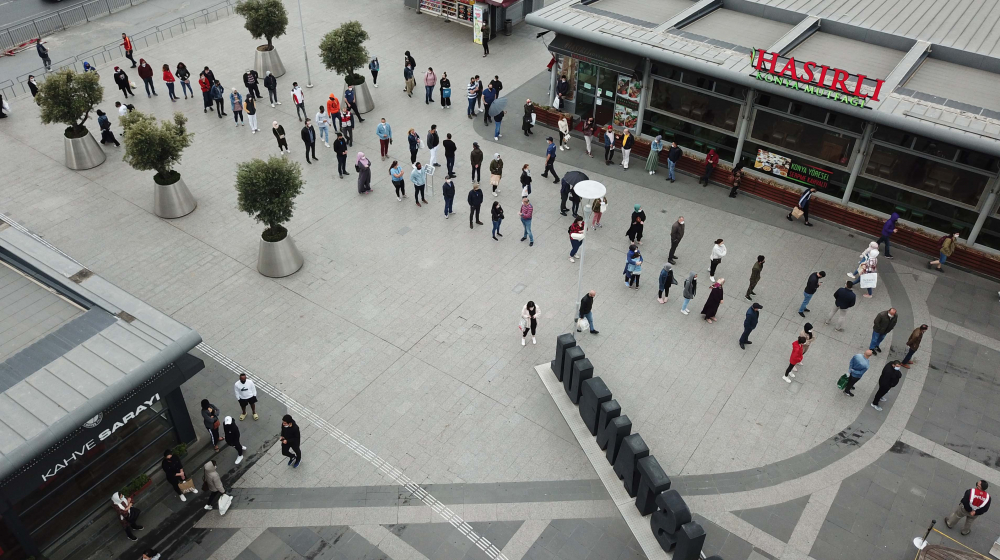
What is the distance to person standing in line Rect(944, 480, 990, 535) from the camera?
44.2ft

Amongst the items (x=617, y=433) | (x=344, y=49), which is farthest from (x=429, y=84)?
(x=617, y=433)

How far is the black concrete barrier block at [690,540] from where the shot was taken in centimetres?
1230

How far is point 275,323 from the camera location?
18.7 m

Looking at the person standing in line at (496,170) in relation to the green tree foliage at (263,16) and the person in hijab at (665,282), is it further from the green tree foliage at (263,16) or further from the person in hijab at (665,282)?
the green tree foliage at (263,16)

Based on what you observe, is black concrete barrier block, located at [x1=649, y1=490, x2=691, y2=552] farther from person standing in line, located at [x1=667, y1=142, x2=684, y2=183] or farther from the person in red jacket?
person standing in line, located at [x1=667, y1=142, x2=684, y2=183]

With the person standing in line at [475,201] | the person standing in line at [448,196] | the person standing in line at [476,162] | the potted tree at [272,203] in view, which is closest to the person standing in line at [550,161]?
the person standing in line at [476,162]

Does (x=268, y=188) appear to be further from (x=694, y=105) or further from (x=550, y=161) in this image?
(x=694, y=105)

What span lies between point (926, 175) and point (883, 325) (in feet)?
20.6

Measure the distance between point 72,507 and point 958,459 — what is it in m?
17.4

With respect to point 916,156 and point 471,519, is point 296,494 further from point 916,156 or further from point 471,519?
point 916,156

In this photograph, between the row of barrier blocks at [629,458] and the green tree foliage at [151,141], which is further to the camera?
the green tree foliage at [151,141]

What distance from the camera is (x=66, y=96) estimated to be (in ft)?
75.4

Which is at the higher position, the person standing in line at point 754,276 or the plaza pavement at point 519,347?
the person standing in line at point 754,276

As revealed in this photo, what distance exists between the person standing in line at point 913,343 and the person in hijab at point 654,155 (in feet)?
31.9
